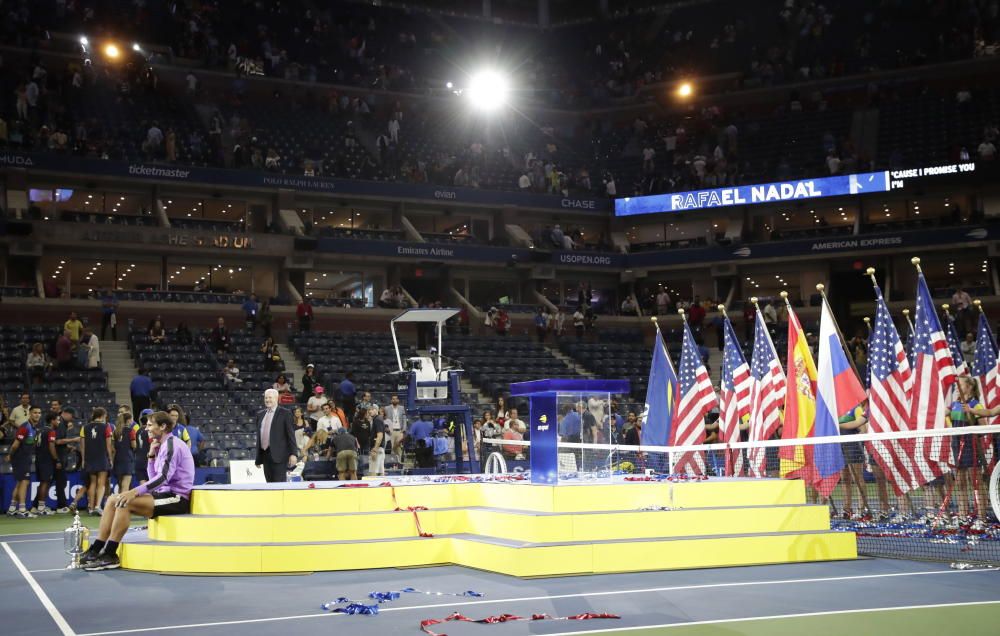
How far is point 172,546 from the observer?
11336 millimetres

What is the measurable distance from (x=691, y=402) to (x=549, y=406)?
838 cm

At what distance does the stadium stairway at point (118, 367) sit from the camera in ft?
86.5

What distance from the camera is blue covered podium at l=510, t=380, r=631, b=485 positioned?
36.4 feet

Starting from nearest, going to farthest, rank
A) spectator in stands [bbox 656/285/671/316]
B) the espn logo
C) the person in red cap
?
1. the espn logo
2. the person in red cap
3. spectator in stands [bbox 656/285/671/316]

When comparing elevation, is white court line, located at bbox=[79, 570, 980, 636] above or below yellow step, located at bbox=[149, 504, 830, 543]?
below

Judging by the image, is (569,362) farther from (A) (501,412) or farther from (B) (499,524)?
(B) (499,524)

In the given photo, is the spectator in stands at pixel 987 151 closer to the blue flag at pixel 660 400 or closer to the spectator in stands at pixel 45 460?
the blue flag at pixel 660 400

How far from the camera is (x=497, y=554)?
1068 centimetres

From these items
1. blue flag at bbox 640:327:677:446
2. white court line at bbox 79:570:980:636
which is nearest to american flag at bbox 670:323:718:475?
blue flag at bbox 640:327:677:446

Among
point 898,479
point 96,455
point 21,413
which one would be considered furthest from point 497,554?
point 21,413

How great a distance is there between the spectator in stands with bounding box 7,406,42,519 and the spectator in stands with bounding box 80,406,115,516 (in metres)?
0.92

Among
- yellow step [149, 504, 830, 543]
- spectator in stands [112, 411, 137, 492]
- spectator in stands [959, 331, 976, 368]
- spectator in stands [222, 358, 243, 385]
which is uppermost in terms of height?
spectator in stands [959, 331, 976, 368]

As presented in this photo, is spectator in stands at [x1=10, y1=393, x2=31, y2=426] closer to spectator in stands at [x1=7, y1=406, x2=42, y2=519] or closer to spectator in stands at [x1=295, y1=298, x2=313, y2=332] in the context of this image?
spectator in stands at [x1=7, y1=406, x2=42, y2=519]

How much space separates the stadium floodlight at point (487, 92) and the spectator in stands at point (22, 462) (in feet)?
93.4
